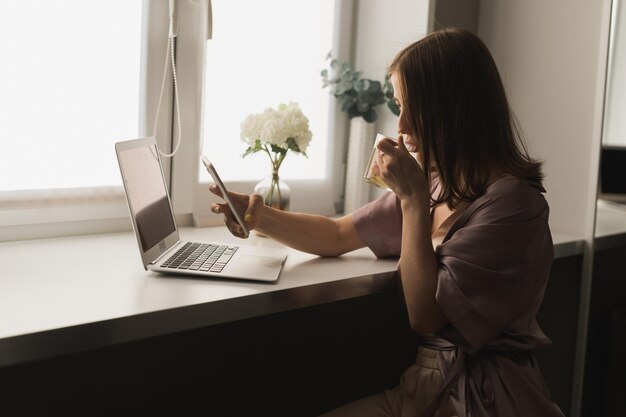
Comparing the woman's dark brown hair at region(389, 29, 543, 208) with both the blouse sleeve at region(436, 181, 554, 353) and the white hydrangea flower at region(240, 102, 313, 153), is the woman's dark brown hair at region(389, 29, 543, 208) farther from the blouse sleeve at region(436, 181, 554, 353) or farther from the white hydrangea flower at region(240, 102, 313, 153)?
the white hydrangea flower at region(240, 102, 313, 153)

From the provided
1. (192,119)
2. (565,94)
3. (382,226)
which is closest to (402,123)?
(382,226)

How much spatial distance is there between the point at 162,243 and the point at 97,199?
0.33 meters

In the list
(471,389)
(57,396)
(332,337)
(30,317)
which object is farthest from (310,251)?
(30,317)

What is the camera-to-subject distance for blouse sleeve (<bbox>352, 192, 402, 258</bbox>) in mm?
1518

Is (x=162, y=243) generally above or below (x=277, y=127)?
below

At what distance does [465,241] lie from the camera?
4.06ft

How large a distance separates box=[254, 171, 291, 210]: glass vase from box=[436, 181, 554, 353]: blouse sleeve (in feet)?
1.91

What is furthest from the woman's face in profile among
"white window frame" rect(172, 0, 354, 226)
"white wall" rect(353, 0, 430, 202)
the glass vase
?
"white wall" rect(353, 0, 430, 202)

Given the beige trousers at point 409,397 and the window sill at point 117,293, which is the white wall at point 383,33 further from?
the beige trousers at point 409,397

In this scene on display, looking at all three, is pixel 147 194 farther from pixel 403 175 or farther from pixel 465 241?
pixel 465 241

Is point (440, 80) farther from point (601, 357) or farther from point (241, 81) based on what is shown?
point (601, 357)

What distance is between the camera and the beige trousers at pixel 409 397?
1.35m

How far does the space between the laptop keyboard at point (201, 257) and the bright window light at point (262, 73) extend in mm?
420

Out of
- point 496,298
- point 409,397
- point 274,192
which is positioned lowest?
point 409,397
